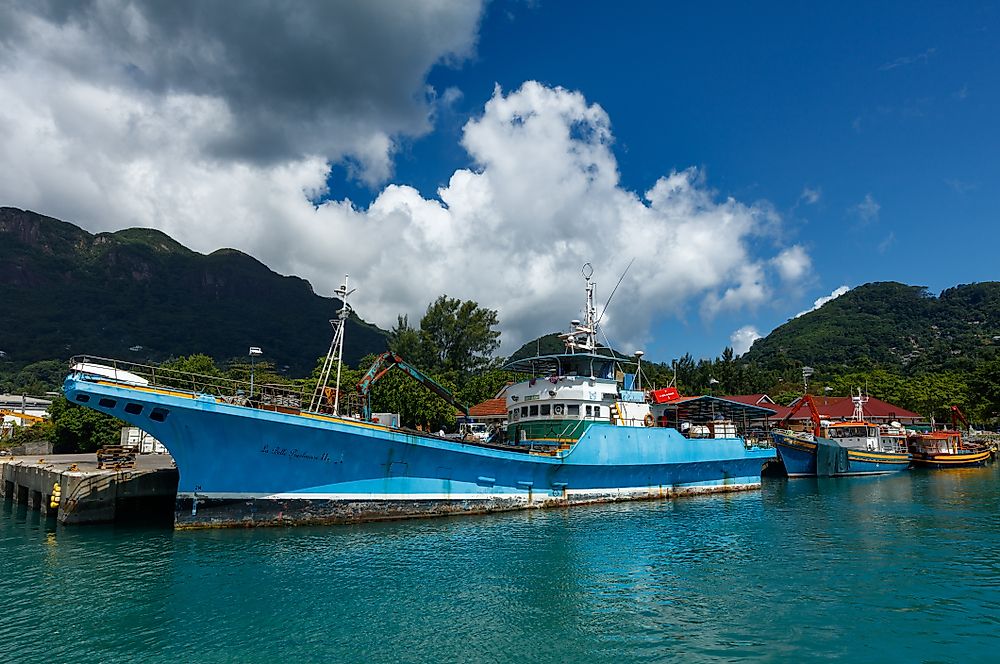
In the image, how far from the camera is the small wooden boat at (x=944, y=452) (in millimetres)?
45219

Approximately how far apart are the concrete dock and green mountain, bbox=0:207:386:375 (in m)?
128

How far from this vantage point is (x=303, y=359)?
177m

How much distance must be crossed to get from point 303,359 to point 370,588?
174m

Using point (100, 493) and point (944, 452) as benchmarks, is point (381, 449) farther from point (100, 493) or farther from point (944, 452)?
point (944, 452)

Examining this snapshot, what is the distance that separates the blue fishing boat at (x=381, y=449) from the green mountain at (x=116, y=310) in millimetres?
132441

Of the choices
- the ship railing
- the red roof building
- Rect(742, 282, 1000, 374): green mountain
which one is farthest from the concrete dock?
Rect(742, 282, 1000, 374): green mountain

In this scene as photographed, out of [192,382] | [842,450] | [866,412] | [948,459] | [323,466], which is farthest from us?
[866,412]

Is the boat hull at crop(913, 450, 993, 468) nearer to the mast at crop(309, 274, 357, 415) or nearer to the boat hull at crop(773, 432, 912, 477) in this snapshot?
the boat hull at crop(773, 432, 912, 477)

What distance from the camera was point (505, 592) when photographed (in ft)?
41.2

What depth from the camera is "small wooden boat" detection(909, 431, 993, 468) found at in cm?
4522

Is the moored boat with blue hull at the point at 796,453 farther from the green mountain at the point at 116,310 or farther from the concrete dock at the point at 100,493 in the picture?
the green mountain at the point at 116,310

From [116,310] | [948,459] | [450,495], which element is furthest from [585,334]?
[116,310]

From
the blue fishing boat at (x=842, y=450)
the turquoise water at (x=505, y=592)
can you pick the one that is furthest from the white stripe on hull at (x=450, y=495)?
the blue fishing boat at (x=842, y=450)

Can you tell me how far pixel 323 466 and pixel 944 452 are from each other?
5037cm
